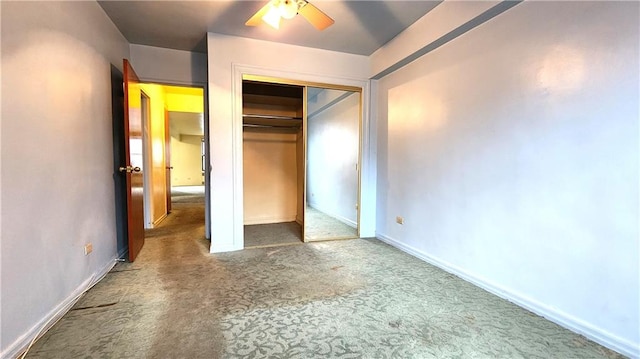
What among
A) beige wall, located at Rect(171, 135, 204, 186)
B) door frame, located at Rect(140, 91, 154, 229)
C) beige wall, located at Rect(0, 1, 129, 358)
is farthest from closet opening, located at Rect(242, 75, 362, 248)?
beige wall, located at Rect(171, 135, 204, 186)

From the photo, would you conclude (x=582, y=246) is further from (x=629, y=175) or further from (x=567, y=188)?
(x=629, y=175)

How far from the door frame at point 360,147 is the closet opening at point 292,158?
28 centimetres

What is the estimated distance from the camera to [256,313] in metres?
1.86

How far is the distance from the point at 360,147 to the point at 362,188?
565mm

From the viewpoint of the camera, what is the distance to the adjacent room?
151cm

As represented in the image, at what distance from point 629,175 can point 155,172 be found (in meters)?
5.31

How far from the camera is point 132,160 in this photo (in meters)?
2.77

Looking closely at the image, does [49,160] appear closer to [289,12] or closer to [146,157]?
[289,12]

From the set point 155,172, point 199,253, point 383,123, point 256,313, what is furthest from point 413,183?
point 155,172

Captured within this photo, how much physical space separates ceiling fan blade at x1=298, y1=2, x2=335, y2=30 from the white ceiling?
1.08 ft

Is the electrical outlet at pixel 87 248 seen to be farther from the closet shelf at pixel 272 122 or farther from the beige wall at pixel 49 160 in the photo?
the closet shelf at pixel 272 122

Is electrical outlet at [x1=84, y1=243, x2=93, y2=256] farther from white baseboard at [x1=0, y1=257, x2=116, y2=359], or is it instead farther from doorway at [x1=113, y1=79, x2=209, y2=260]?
doorway at [x1=113, y1=79, x2=209, y2=260]

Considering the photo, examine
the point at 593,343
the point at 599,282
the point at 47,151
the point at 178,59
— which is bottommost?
the point at 593,343

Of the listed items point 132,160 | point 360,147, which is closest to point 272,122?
point 360,147
